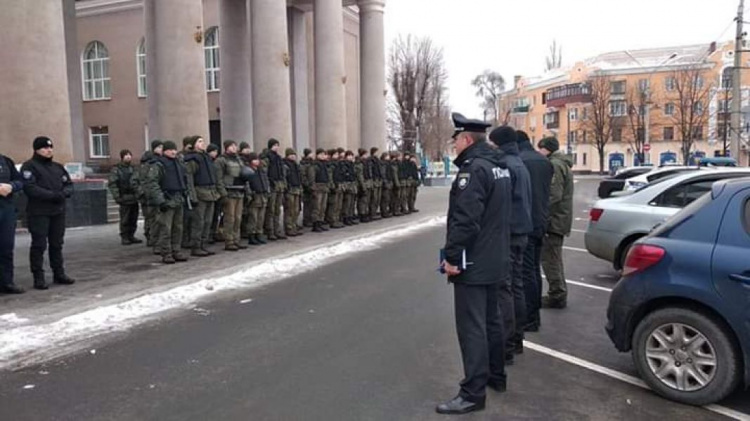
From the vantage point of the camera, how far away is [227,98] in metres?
25.2

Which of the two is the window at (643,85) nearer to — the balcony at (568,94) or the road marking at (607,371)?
the balcony at (568,94)

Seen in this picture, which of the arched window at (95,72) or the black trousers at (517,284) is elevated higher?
the arched window at (95,72)

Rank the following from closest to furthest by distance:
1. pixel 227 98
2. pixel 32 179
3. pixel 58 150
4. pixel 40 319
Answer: pixel 40 319 < pixel 32 179 < pixel 58 150 < pixel 227 98

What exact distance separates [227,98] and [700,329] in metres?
Result: 23.1

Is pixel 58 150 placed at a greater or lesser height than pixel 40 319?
greater

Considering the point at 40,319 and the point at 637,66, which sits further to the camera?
the point at 637,66

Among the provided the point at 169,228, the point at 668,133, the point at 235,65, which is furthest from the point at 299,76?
the point at 668,133

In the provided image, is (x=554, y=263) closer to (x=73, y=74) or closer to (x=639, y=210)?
(x=639, y=210)

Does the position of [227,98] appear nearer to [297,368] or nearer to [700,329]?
[297,368]

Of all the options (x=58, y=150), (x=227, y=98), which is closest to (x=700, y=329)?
(x=58, y=150)

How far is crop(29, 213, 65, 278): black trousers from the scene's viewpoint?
26.2 ft

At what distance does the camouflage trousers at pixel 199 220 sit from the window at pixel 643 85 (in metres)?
68.0

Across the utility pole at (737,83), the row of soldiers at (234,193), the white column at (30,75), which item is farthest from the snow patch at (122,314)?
the utility pole at (737,83)

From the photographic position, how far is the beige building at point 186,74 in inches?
519
